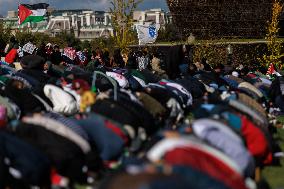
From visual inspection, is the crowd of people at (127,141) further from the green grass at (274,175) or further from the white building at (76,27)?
the white building at (76,27)

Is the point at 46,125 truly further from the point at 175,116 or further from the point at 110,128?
the point at 175,116

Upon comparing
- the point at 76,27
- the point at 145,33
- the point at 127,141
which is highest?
the point at 127,141

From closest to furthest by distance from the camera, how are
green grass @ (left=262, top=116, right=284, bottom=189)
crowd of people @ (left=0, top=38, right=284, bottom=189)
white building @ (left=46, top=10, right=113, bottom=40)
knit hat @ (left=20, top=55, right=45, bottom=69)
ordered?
1. crowd of people @ (left=0, top=38, right=284, bottom=189)
2. green grass @ (left=262, top=116, right=284, bottom=189)
3. knit hat @ (left=20, top=55, right=45, bottom=69)
4. white building @ (left=46, top=10, right=113, bottom=40)

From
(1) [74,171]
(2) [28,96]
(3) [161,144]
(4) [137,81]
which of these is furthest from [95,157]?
(4) [137,81]

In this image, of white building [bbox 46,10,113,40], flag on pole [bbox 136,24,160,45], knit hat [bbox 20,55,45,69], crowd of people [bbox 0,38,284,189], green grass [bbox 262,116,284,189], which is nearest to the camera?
crowd of people [bbox 0,38,284,189]

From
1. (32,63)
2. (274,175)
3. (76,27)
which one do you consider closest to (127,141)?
(274,175)

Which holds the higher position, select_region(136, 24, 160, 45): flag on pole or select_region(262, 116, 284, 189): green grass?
select_region(262, 116, 284, 189): green grass

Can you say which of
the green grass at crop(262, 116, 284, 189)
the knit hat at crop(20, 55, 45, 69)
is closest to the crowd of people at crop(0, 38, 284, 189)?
the green grass at crop(262, 116, 284, 189)

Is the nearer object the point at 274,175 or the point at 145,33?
the point at 274,175

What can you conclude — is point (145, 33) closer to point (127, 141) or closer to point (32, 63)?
point (32, 63)

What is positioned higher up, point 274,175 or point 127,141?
point 127,141

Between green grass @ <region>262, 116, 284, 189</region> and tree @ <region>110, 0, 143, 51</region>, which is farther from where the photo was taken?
tree @ <region>110, 0, 143, 51</region>

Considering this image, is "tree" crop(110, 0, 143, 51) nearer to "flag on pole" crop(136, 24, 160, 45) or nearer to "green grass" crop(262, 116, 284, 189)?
"flag on pole" crop(136, 24, 160, 45)

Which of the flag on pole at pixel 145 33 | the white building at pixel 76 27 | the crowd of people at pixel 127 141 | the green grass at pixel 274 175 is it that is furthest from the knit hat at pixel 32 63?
the white building at pixel 76 27
